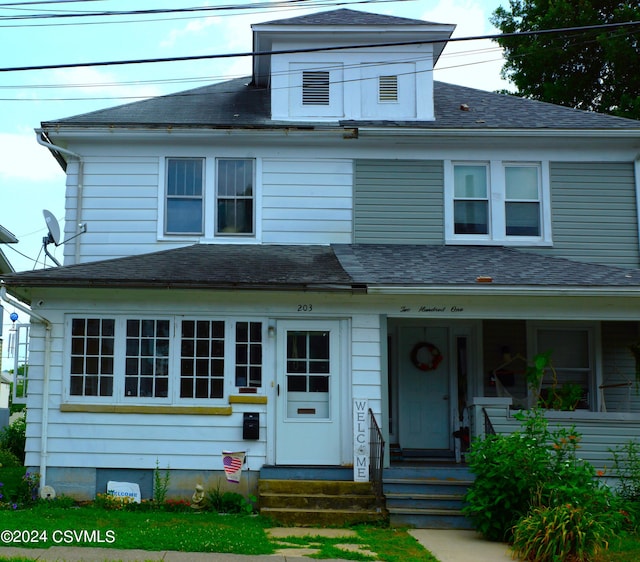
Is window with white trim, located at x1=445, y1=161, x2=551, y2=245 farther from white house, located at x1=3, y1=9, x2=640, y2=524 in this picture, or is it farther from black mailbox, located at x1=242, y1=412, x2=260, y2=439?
black mailbox, located at x1=242, y1=412, x2=260, y2=439

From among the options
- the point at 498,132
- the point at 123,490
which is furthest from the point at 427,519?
the point at 498,132

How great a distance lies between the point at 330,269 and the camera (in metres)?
11.5

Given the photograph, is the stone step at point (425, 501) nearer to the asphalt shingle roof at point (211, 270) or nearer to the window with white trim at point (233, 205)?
the asphalt shingle roof at point (211, 270)

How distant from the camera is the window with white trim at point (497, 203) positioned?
43.7 ft

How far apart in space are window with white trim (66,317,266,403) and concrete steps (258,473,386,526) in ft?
5.21

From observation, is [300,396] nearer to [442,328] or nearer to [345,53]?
[442,328]

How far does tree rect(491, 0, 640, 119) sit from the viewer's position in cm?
2316

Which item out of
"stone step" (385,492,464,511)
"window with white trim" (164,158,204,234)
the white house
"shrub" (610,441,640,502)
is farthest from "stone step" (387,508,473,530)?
"window with white trim" (164,158,204,234)

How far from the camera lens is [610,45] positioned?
22734mm

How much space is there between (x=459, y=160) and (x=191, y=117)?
15.7 ft

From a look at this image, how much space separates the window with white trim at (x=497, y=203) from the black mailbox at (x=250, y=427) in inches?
188

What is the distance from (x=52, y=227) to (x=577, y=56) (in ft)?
61.6

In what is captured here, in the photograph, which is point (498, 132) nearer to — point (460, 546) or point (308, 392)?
A: point (308, 392)

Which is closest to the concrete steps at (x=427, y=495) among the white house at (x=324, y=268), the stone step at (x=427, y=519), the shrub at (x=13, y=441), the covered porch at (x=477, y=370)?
the stone step at (x=427, y=519)
